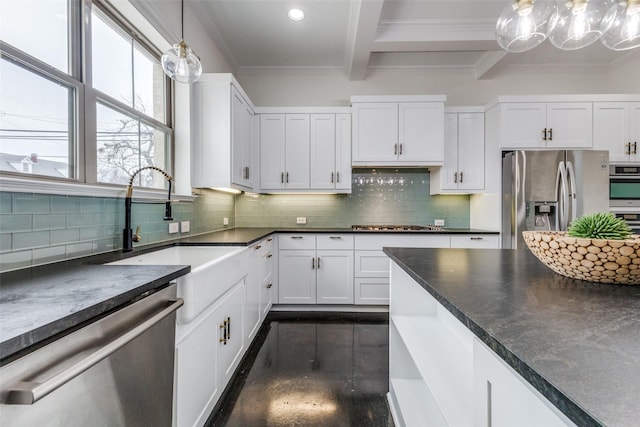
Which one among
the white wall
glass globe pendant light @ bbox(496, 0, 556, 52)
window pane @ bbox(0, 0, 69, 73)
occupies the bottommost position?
window pane @ bbox(0, 0, 69, 73)

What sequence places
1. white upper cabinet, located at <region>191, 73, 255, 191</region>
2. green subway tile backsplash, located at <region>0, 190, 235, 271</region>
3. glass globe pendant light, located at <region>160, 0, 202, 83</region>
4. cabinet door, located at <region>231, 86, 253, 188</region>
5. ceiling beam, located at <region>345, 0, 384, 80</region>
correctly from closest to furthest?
green subway tile backsplash, located at <region>0, 190, 235, 271</region>
glass globe pendant light, located at <region>160, 0, 202, 83</region>
ceiling beam, located at <region>345, 0, 384, 80</region>
white upper cabinet, located at <region>191, 73, 255, 191</region>
cabinet door, located at <region>231, 86, 253, 188</region>

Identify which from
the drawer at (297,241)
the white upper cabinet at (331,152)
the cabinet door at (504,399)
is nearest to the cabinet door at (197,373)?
the cabinet door at (504,399)

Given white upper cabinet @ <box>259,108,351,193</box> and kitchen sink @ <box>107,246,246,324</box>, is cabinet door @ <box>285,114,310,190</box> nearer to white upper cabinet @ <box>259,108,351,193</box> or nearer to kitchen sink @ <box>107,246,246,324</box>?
white upper cabinet @ <box>259,108,351,193</box>

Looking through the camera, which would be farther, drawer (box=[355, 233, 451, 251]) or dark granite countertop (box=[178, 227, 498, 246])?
drawer (box=[355, 233, 451, 251])

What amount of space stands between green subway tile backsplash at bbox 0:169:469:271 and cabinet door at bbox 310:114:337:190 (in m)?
0.32

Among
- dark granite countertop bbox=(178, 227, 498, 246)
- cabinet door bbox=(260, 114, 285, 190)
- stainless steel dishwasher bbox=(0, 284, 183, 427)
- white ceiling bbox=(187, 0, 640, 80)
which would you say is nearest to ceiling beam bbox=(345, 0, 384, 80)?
white ceiling bbox=(187, 0, 640, 80)

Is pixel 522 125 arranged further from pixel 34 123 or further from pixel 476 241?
pixel 34 123

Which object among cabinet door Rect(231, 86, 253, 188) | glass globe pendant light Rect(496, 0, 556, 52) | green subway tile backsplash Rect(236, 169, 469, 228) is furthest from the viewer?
green subway tile backsplash Rect(236, 169, 469, 228)

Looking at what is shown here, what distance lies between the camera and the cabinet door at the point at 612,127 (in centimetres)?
301

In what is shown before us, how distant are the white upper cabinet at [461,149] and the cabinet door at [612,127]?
1.11 metres

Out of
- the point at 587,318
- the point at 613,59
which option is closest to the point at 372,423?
the point at 587,318

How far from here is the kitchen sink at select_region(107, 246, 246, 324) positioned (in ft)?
3.98

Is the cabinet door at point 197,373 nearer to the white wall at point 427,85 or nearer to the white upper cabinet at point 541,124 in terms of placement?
the white wall at point 427,85

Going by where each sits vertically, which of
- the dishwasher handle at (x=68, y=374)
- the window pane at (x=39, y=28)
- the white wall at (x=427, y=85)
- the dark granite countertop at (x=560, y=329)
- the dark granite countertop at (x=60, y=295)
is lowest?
the dishwasher handle at (x=68, y=374)
